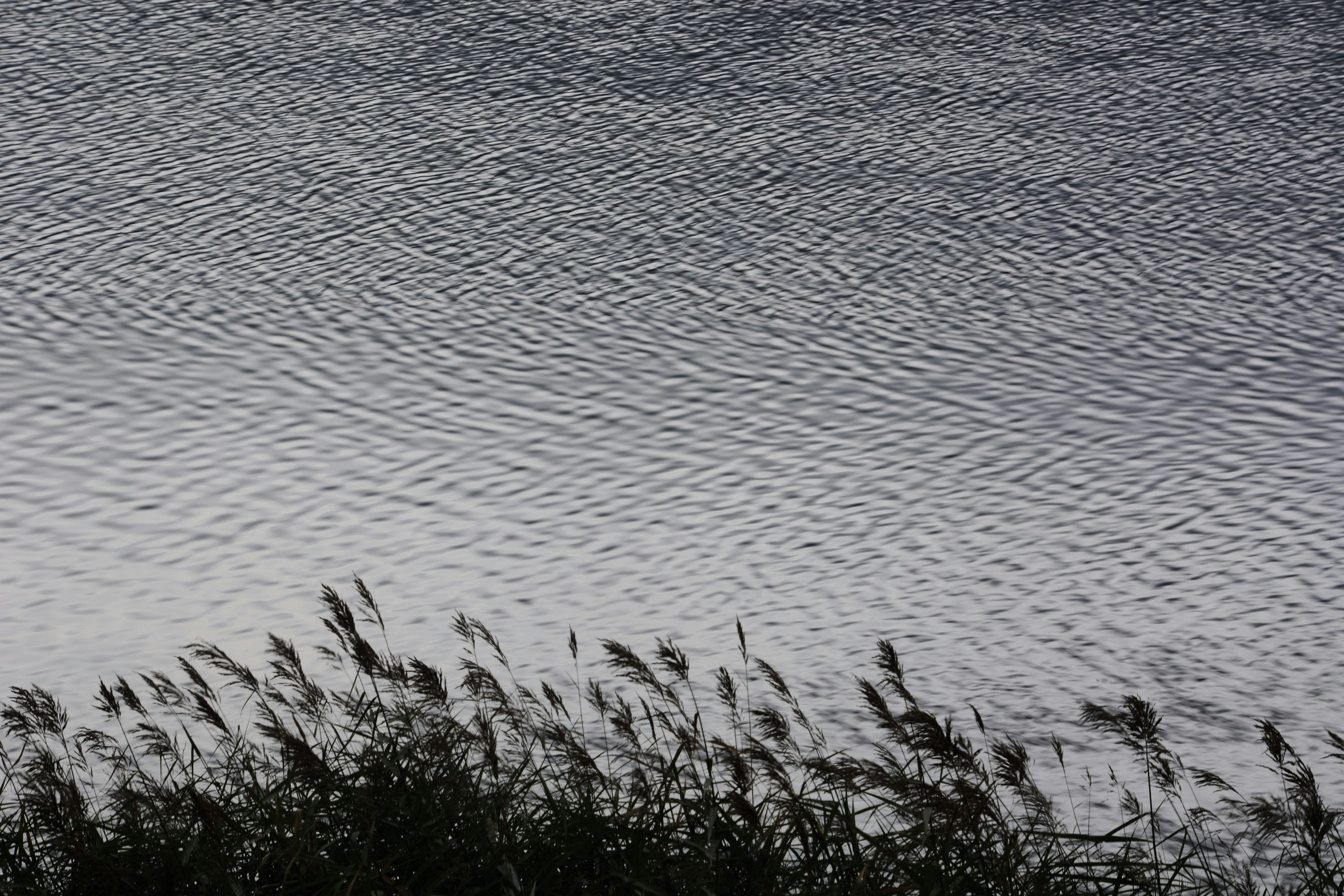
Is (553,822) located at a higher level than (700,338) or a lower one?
higher

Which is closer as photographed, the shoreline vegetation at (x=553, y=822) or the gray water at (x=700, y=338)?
the shoreline vegetation at (x=553, y=822)

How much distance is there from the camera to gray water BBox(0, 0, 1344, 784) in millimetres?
3121

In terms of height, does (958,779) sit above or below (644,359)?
above

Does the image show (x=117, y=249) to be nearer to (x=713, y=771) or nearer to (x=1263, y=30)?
(x=713, y=771)

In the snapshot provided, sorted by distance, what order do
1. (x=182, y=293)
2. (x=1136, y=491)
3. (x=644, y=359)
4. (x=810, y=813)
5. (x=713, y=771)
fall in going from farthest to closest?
1. (x=182, y=293)
2. (x=644, y=359)
3. (x=1136, y=491)
4. (x=713, y=771)
5. (x=810, y=813)

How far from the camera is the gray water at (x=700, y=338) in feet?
10.2

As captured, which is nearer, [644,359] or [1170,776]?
[1170,776]

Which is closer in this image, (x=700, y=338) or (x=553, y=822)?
(x=553, y=822)

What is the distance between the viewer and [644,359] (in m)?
4.41

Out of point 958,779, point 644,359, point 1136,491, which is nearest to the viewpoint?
point 958,779

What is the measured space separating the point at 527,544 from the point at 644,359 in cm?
114

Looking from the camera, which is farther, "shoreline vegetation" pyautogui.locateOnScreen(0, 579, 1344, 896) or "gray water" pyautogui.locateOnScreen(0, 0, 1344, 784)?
"gray water" pyautogui.locateOnScreen(0, 0, 1344, 784)

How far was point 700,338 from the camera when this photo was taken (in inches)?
179

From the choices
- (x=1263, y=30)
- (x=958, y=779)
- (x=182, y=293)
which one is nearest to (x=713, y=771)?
(x=958, y=779)
